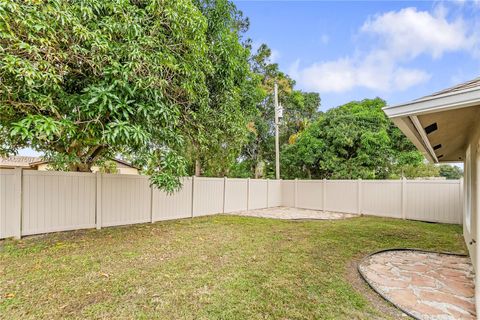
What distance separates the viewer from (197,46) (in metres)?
5.43

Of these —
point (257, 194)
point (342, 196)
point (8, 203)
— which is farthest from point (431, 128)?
point (257, 194)

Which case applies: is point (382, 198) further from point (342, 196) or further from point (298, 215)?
point (298, 215)

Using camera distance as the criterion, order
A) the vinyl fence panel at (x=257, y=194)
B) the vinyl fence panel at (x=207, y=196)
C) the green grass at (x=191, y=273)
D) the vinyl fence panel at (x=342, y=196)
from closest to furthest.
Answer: the green grass at (x=191, y=273) → the vinyl fence panel at (x=207, y=196) → the vinyl fence panel at (x=342, y=196) → the vinyl fence panel at (x=257, y=194)

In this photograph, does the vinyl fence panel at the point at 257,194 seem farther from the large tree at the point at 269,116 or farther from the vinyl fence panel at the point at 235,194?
the large tree at the point at 269,116

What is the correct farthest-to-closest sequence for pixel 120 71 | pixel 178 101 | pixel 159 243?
1. pixel 178 101
2. pixel 159 243
3. pixel 120 71

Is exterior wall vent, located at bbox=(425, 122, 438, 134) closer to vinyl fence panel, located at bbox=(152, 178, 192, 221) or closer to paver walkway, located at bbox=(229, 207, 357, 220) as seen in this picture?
vinyl fence panel, located at bbox=(152, 178, 192, 221)

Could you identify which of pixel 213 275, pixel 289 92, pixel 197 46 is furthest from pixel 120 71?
pixel 289 92

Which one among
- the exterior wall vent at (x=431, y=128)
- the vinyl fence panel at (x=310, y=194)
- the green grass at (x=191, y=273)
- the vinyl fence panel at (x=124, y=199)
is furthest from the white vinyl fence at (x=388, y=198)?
the vinyl fence panel at (x=124, y=199)

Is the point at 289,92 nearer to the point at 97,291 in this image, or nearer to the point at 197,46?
the point at 197,46

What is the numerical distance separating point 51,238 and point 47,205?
30.3 inches

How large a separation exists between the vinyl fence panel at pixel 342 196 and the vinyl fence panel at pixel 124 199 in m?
7.72

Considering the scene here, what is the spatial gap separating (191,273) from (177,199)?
4924 millimetres

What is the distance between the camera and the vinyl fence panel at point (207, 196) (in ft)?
29.8

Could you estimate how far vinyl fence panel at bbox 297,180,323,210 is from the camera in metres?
11.6
